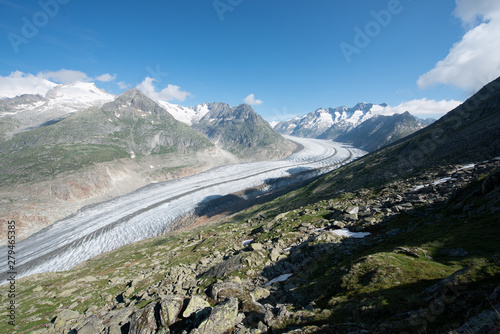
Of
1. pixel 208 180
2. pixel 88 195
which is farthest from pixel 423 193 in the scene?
pixel 88 195

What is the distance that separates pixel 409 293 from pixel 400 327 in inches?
119

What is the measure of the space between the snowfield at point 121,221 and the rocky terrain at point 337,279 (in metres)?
32.0

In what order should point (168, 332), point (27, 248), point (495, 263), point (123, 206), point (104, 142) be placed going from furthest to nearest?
point (104, 142) → point (123, 206) → point (27, 248) → point (168, 332) → point (495, 263)

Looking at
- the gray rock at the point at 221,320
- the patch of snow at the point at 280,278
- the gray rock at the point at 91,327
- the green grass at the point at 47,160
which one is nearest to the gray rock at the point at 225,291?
the patch of snow at the point at 280,278

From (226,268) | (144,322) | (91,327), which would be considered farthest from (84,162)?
(144,322)

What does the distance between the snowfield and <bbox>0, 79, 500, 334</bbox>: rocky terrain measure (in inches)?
1259

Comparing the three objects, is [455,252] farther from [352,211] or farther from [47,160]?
[47,160]

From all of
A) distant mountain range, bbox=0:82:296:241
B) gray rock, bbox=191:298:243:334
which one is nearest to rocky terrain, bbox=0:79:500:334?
gray rock, bbox=191:298:243:334

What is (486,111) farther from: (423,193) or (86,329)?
(86,329)

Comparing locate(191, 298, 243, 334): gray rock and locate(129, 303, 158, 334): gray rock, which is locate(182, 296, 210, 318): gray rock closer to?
locate(129, 303, 158, 334): gray rock

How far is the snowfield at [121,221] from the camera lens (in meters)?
63.1

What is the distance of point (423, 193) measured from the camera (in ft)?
87.7

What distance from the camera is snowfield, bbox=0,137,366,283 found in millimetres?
63113

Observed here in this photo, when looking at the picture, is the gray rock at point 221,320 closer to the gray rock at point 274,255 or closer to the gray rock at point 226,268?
the gray rock at point 226,268
